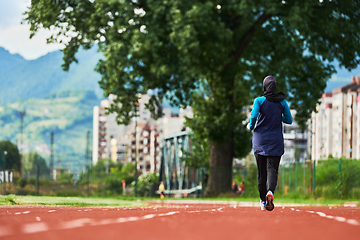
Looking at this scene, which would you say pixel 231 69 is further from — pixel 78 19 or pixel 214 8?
pixel 78 19

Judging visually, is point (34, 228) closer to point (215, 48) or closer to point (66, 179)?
point (215, 48)

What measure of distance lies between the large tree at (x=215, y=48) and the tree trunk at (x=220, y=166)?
5cm

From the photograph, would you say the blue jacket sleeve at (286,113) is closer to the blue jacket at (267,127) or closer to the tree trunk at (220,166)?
the blue jacket at (267,127)

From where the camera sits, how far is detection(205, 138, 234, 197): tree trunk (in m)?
27.9

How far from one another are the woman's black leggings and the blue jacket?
0.10m

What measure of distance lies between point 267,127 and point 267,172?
686 mm

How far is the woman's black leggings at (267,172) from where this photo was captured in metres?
8.80

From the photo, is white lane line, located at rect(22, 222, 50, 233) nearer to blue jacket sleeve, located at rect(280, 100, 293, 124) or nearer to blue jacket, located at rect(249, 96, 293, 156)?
blue jacket, located at rect(249, 96, 293, 156)

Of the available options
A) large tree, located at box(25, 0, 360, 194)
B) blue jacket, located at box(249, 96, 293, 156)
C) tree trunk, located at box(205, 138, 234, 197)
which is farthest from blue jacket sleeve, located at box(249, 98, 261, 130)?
tree trunk, located at box(205, 138, 234, 197)

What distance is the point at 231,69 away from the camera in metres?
25.7

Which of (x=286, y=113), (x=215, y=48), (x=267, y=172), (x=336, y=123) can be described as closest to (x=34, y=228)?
(x=267, y=172)

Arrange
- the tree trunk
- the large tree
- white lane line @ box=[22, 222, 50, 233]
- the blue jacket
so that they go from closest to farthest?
white lane line @ box=[22, 222, 50, 233], the blue jacket, the large tree, the tree trunk

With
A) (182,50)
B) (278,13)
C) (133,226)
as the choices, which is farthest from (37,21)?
(133,226)

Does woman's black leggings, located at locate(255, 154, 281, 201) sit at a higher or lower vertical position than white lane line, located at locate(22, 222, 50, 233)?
higher
